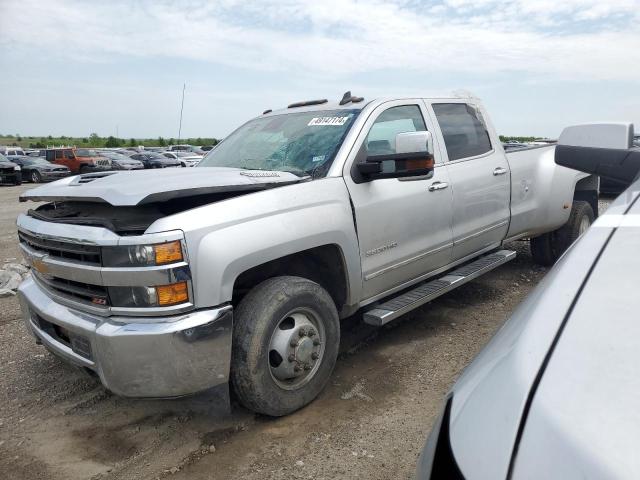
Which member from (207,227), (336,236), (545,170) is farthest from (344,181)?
(545,170)

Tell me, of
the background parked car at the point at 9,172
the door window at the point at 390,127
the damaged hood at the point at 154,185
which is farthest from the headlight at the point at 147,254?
the background parked car at the point at 9,172

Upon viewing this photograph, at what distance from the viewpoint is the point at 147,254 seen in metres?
2.33

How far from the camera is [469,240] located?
427 centimetres

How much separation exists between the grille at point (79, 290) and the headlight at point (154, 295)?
0.13 m

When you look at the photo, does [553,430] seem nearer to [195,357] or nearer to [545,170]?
[195,357]

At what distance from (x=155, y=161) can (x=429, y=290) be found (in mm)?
29345

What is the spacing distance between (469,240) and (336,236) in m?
1.69

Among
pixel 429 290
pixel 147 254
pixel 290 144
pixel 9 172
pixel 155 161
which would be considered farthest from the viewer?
pixel 155 161

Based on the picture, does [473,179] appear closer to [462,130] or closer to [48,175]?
[462,130]

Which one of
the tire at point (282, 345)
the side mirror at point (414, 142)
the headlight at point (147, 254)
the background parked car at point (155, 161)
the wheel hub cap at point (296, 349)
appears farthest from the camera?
the background parked car at point (155, 161)

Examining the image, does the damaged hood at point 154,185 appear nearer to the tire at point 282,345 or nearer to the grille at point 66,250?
the grille at point 66,250

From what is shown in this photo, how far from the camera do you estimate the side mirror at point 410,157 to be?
9.90 feet

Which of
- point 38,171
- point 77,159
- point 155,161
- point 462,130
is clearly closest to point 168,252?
point 462,130

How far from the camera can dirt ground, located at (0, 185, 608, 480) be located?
2.51 m
